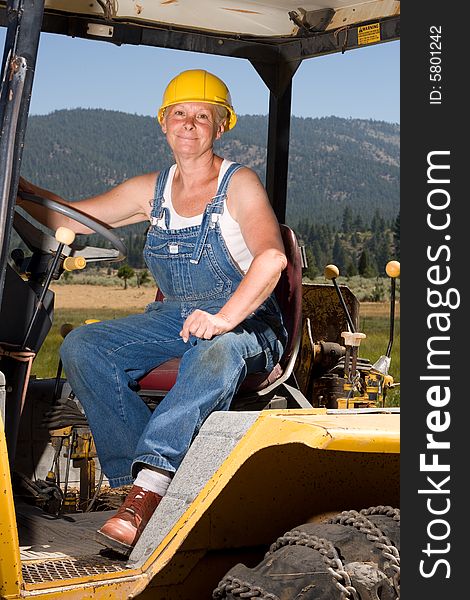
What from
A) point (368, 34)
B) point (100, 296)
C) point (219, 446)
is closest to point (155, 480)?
point (219, 446)

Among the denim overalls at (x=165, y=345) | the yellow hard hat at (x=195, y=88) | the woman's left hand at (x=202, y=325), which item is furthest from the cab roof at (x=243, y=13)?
the woman's left hand at (x=202, y=325)

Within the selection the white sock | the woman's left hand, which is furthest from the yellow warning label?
the white sock

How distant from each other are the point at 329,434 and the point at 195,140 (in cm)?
144

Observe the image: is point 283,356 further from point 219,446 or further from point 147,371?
point 219,446

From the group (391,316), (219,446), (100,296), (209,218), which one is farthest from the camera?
(100,296)

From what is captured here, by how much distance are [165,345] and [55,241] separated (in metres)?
0.53

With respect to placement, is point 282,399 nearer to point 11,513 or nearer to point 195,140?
point 195,140

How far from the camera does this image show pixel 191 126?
4203 mm

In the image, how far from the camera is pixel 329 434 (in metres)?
3.20

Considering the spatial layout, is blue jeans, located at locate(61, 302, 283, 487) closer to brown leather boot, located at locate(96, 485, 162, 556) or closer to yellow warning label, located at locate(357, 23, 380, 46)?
brown leather boot, located at locate(96, 485, 162, 556)

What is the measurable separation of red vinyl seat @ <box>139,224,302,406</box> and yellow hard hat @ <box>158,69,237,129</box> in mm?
655

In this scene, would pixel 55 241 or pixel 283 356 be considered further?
pixel 283 356

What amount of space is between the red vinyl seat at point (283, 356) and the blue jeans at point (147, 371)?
0.15 ft

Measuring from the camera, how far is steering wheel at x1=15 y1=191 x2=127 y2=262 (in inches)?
157
